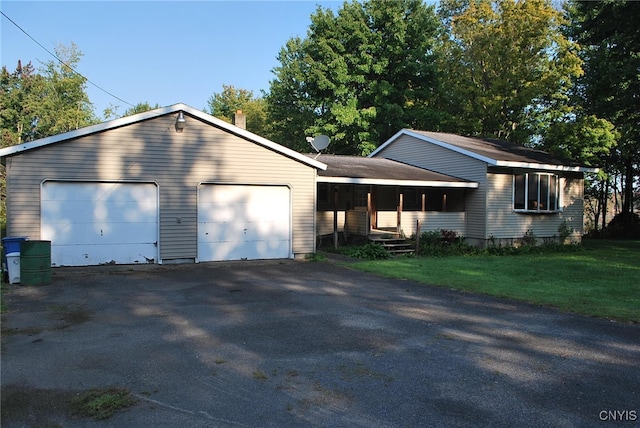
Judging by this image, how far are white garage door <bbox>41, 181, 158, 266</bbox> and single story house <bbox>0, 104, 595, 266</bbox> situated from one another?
0.08 ft

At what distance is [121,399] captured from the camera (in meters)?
3.99

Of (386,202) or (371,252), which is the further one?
(386,202)

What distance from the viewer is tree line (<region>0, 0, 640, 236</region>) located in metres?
26.9

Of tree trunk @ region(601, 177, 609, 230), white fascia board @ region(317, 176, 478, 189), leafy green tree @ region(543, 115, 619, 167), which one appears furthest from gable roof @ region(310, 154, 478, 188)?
tree trunk @ region(601, 177, 609, 230)

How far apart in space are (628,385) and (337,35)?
3024cm

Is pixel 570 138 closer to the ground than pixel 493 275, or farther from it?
farther from it

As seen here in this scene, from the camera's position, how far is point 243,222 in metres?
13.7

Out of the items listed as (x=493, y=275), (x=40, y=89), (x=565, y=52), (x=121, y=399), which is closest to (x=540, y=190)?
(x=493, y=275)

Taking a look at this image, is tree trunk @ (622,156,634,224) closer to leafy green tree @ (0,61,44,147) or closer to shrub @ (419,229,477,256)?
shrub @ (419,229,477,256)

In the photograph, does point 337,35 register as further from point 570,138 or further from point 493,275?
point 493,275

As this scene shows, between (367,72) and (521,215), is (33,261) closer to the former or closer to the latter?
(521,215)

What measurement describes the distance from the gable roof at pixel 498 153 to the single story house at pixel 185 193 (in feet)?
0.47

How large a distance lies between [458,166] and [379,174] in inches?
162

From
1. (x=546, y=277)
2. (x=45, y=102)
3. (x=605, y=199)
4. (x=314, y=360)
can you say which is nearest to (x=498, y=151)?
(x=546, y=277)
